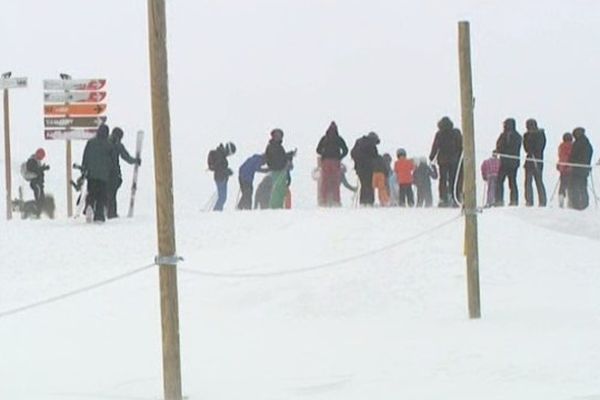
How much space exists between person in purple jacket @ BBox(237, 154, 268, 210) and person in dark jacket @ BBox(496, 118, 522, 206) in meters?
4.45

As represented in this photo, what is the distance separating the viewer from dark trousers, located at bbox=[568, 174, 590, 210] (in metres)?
22.4

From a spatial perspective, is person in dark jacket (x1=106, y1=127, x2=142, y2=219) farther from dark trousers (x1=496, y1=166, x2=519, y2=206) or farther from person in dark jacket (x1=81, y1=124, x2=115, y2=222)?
dark trousers (x1=496, y1=166, x2=519, y2=206)

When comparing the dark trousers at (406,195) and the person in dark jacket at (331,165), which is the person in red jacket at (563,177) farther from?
the person in dark jacket at (331,165)

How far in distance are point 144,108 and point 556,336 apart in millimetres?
53453

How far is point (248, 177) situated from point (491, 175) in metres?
4.55

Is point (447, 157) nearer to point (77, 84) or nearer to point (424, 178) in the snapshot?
point (424, 178)

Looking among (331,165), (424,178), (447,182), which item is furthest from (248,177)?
(447,182)

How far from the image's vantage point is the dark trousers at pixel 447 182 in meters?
21.6

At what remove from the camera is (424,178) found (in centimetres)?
2519

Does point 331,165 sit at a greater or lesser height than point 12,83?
lesser

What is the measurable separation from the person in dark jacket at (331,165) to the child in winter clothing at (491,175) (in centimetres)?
252

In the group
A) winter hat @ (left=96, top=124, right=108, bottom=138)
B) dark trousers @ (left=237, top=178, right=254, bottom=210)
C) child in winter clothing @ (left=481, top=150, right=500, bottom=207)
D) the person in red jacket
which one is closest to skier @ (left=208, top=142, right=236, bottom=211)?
dark trousers @ (left=237, top=178, right=254, bottom=210)

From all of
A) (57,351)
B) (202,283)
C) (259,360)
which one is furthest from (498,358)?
(202,283)

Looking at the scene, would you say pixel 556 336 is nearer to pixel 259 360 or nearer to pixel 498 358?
pixel 498 358
